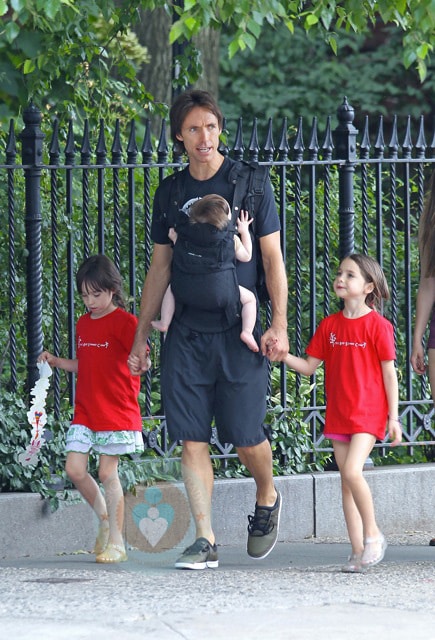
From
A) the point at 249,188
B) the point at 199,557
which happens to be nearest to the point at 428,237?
the point at 249,188

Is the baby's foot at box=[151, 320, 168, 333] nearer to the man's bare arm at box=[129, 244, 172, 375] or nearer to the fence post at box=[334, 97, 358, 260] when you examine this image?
the man's bare arm at box=[129, 244, 172, 375]

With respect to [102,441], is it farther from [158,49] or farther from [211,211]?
[158,49]

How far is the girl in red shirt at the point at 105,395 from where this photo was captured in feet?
20.4

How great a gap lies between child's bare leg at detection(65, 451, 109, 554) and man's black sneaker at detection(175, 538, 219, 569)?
23.2 inches

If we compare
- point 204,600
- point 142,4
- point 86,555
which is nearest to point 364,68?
point 142,4

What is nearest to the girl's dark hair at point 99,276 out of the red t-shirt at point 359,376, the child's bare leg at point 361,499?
the red t-shirt at point 359,376

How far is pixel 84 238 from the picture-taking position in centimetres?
712

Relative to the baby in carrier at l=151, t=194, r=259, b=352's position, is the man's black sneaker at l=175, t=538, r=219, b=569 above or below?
below

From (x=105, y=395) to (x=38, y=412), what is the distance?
398 mm

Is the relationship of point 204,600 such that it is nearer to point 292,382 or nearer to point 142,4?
point 292,382

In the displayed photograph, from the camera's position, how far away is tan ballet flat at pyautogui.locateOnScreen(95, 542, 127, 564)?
6258 millimetres

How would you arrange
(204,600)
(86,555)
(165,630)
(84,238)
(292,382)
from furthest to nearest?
(292,382) < (84,238) < (86,555) < (204,600) < (165,630)

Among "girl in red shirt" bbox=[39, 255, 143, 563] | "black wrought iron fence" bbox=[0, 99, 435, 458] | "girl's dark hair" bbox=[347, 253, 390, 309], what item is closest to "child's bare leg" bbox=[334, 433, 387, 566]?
"girl's dark hair" bbox=[347, 253, 390, 309]

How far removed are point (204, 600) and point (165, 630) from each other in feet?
1.69
